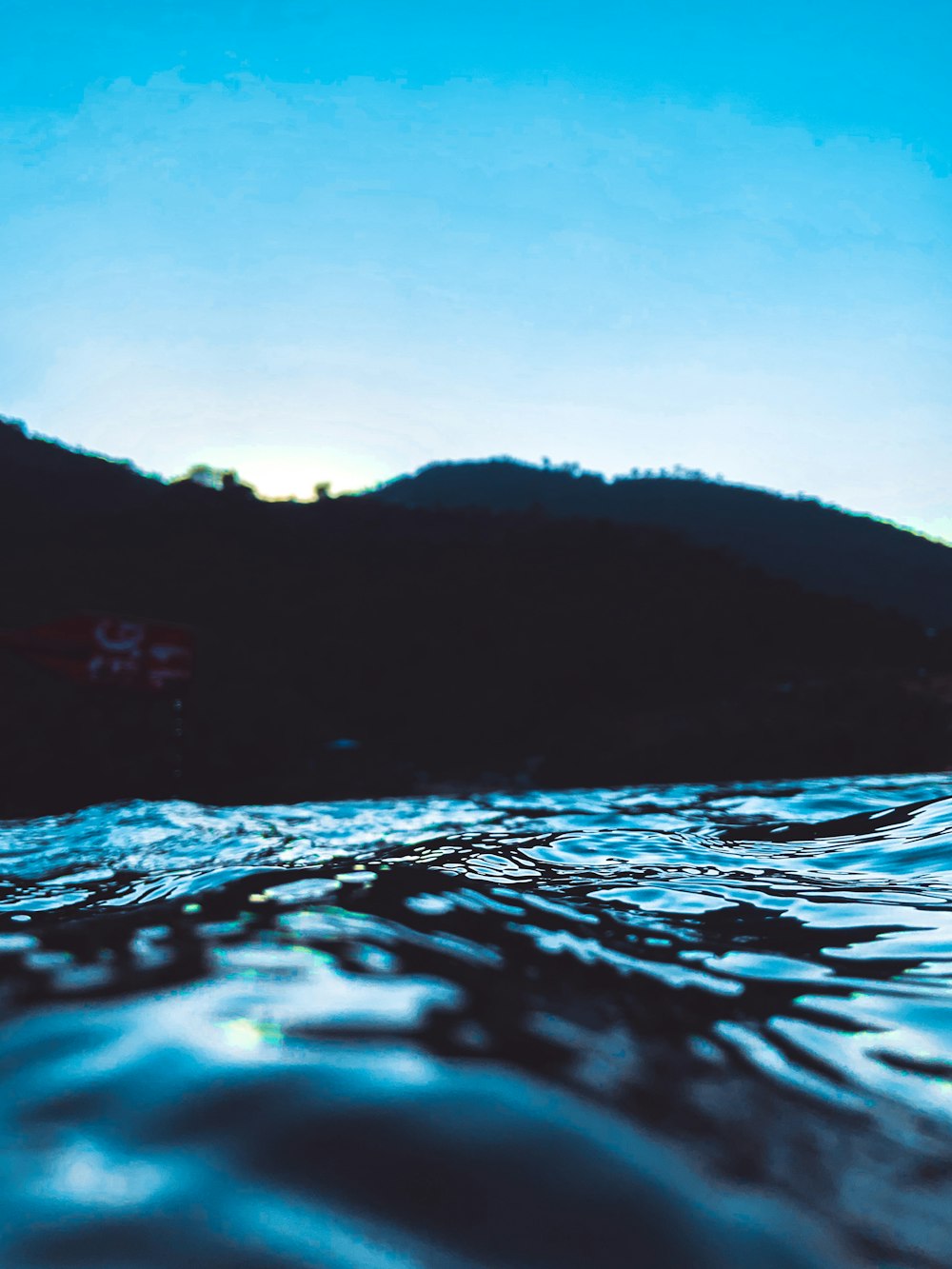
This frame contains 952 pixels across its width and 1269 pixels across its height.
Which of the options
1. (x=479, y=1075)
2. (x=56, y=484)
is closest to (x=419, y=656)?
(x=56, y=484)

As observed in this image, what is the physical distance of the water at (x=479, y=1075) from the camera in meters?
0.52

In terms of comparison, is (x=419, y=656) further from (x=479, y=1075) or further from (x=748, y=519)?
(x=748, y=519)

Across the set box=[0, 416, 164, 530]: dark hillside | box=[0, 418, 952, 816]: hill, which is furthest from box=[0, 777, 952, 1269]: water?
box=[0, 416, 164, 530]: dark hillside

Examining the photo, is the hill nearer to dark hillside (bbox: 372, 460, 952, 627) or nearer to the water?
the water

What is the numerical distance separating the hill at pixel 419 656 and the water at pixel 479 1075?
7.54 meters

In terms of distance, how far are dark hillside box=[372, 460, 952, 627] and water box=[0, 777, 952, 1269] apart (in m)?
21.1

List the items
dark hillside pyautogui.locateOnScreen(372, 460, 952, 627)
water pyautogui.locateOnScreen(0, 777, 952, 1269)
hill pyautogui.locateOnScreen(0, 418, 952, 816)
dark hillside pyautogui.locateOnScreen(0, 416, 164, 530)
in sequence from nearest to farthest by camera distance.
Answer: water pyautogui.locateOnScreen(0, 777, 952, 1269) → hill pyautogui.locateOnScreen(0, 418, 952, 816) → dark hillside pyautogui.locateOnScreen(0, 416, 164, 530) → dark hillside pyautogui.locateOnScreen(372, 460, 952, 627)

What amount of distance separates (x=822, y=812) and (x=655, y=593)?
1143 cm


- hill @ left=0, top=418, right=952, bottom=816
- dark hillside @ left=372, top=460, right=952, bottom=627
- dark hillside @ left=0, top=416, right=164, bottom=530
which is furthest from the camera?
dark hillside @ left=372, top=460, right=952, bottom=627

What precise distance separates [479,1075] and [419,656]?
39.8 ft

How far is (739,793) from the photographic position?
395 cm

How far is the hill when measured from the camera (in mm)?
8977

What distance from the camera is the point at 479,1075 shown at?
2.43ft

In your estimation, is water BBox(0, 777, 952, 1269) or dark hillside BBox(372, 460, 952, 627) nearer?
water BBox(0, 777, 952, 1269)
